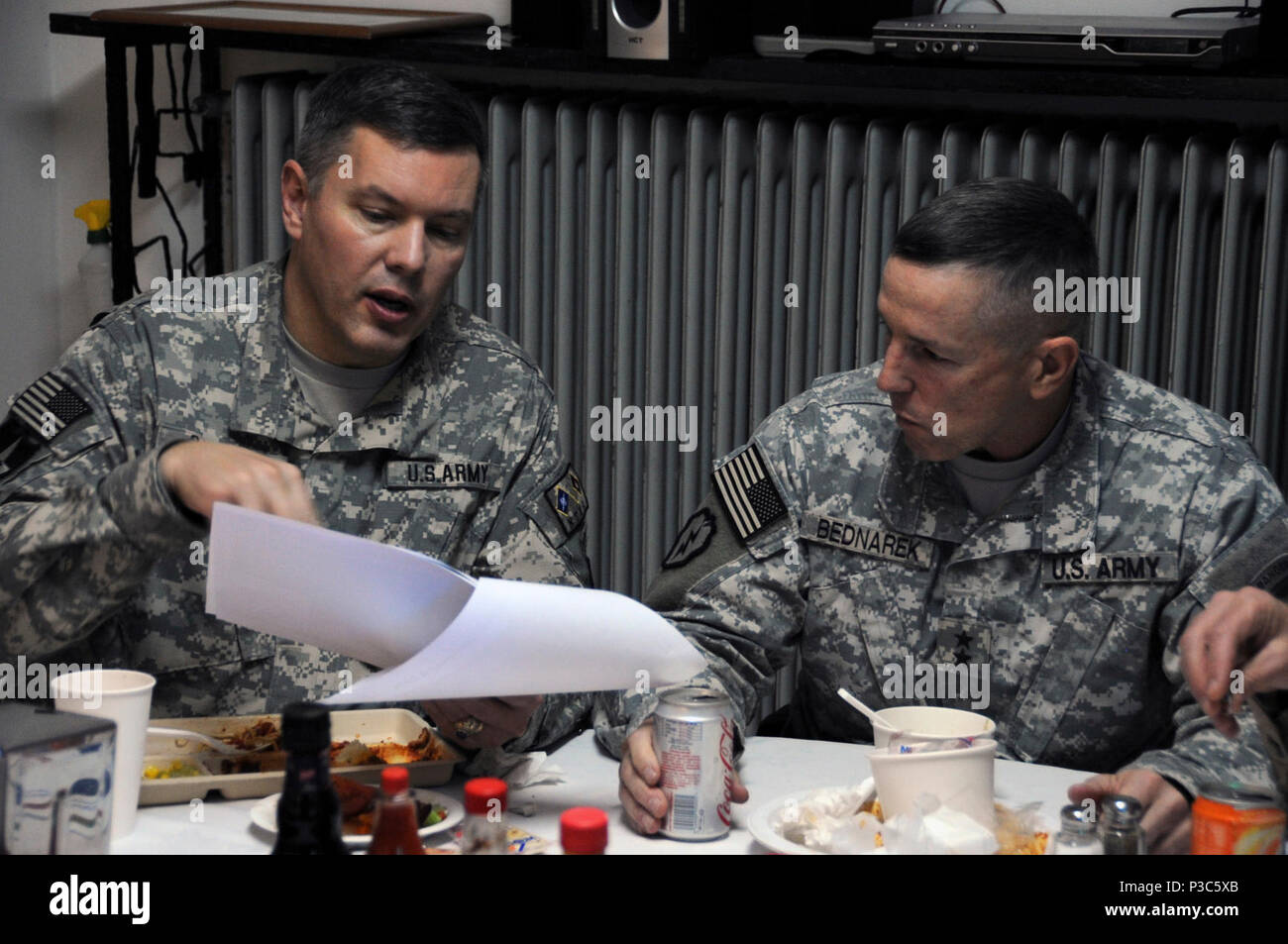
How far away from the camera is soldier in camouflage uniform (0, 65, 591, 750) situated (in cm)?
184

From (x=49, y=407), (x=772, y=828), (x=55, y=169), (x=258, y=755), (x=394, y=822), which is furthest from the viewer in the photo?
(x=55, y=169)

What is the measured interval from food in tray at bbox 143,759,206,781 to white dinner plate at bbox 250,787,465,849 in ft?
0.29

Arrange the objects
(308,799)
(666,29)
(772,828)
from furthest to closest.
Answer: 1. (666,29)
2. (772,828)
3. (308,799)

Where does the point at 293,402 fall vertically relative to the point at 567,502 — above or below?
above

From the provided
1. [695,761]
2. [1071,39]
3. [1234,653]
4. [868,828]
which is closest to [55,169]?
[1071,39]

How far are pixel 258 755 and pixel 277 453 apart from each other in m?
0.54

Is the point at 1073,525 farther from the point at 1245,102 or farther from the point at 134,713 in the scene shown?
the point at 1245,102

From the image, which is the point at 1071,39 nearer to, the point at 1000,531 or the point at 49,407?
the point at 1000,531

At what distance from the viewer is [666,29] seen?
108 inches

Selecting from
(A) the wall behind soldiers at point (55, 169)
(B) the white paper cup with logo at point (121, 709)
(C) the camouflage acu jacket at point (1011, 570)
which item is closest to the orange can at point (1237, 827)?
(C) the camouflage acu jacket at point (1011, 570)

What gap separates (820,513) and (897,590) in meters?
0.13

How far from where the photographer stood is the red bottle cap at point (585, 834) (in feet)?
3.98

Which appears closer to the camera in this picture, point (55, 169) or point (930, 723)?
point (930, 723)

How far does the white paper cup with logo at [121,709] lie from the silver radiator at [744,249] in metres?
1.84
